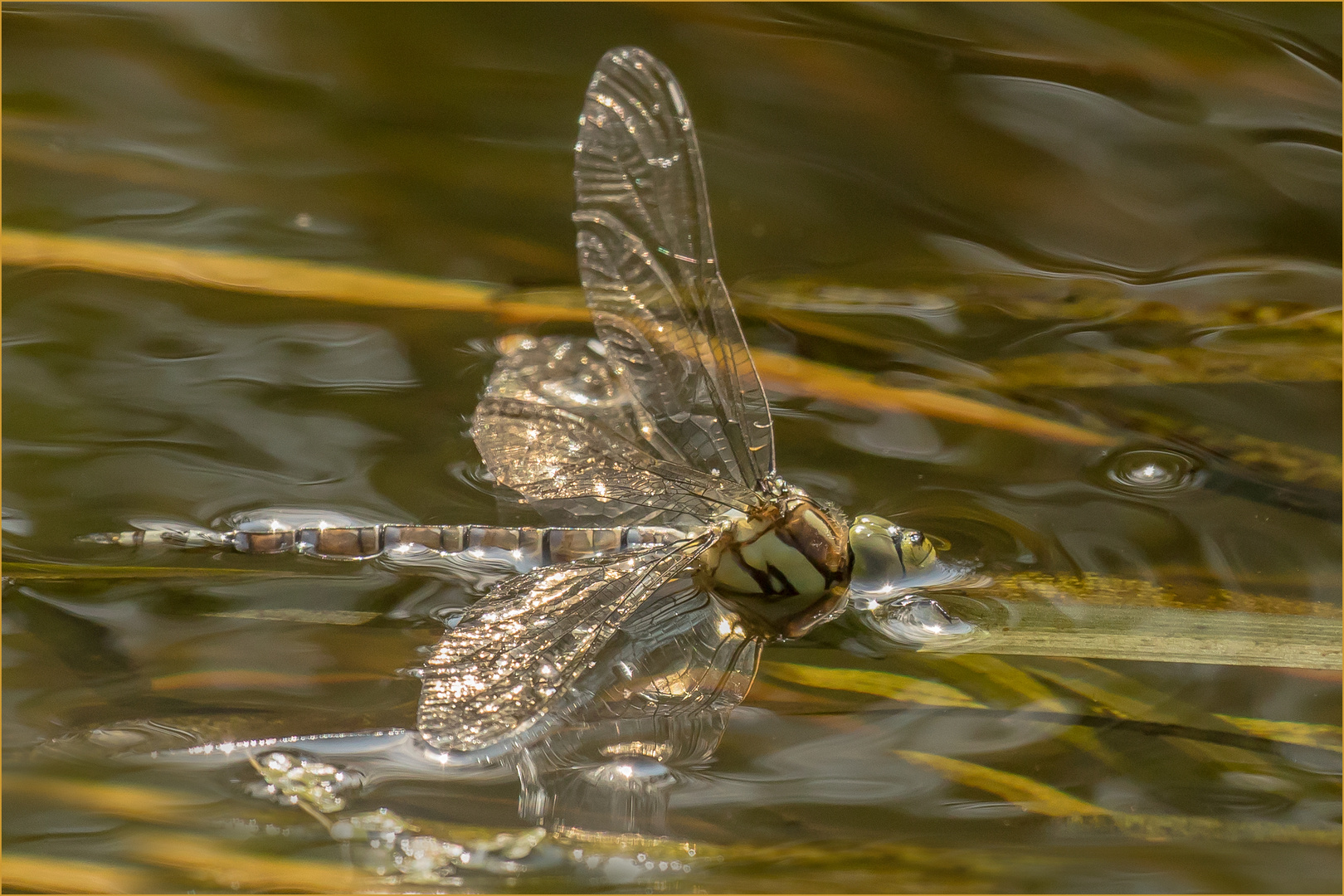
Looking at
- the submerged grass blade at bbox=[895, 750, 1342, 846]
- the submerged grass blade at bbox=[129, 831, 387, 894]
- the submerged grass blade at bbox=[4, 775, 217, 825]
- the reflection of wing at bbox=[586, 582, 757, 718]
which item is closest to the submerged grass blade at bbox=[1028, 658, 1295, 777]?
the submerged grass blade at bbox=[895, 750, 1342, 846]

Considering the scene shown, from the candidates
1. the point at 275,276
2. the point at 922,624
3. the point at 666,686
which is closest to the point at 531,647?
the point at 666,686

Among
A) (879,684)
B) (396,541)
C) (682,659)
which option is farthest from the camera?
(396,541)

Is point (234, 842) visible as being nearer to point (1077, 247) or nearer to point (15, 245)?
point (15, 245)

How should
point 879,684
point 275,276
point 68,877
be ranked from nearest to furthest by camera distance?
point 68,877 < point 879,684 < point 275,276

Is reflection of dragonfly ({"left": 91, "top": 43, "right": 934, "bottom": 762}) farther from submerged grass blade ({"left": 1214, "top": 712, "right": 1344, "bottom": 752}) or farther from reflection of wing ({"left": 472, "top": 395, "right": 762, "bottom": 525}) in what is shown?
submerged grass blade ({"left": 1214, "top": 712, "right": 1344, "bottom": 752})

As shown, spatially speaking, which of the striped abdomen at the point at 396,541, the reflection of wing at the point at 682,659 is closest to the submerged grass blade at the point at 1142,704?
the reflection of wing at the point at 682,659

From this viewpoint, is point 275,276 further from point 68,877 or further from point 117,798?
point 68,877

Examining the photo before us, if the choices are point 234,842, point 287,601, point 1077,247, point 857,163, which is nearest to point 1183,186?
point 1077,247
